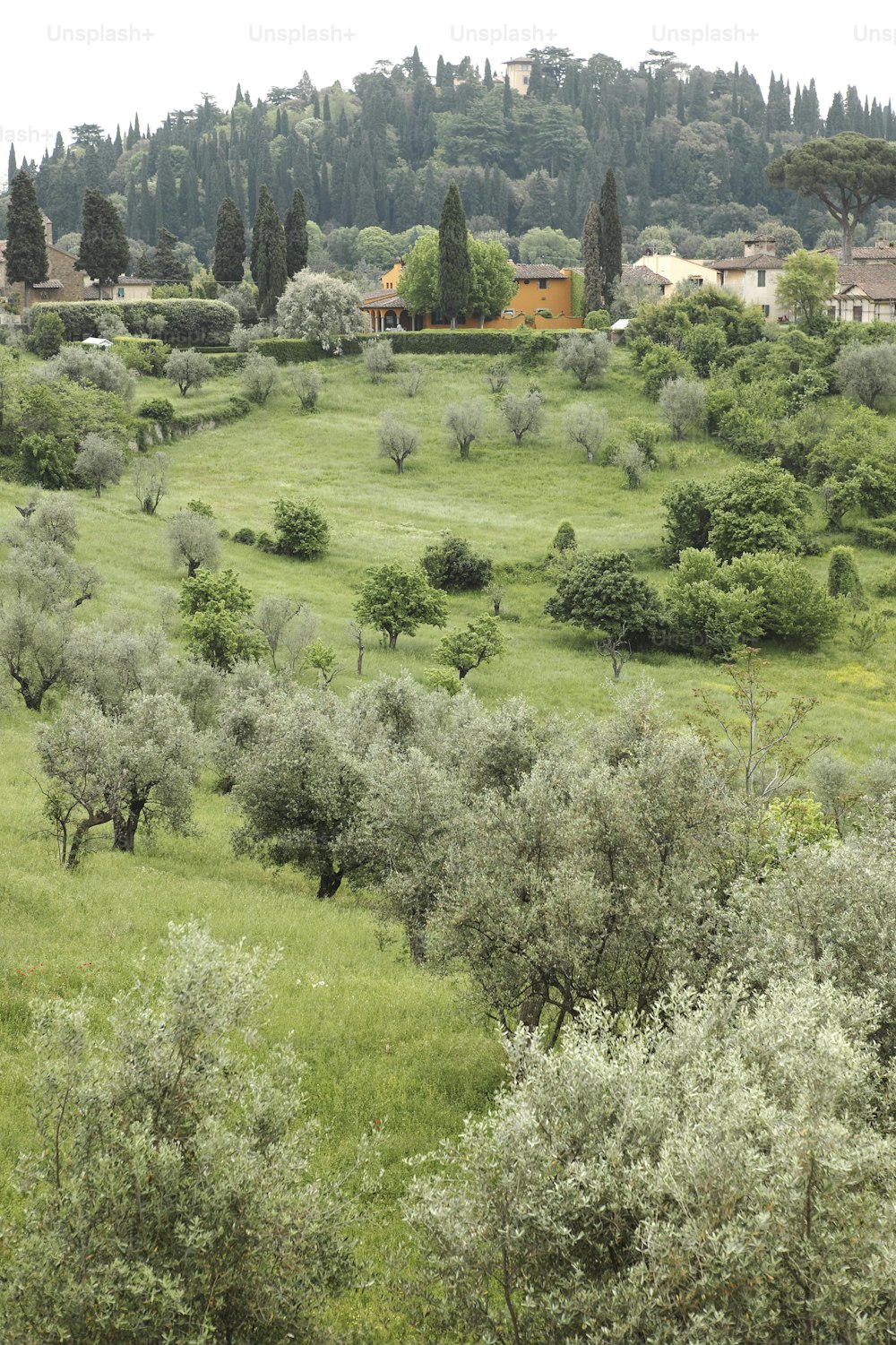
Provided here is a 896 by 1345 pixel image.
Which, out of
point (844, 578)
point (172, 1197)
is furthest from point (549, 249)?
point (172, 1197)

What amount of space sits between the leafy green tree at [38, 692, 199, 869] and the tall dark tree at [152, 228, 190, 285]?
102 metres

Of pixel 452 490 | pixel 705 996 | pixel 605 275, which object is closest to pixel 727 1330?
pixel 705 996

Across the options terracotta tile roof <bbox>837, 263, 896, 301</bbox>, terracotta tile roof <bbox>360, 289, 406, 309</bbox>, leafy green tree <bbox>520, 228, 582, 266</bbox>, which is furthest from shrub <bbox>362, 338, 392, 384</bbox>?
leafy green tree <bbox>520, 228, 582, 266</bbox>

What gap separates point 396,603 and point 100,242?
226 ft

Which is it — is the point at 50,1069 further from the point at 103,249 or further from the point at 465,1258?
the point at 103,249

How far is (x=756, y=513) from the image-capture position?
65250 mm

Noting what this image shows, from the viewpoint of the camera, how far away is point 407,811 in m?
22.4

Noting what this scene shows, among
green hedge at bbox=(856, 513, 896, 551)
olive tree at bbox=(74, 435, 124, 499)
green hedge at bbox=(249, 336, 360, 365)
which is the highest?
green hedge at bbox=(249, 336, 360, 365)

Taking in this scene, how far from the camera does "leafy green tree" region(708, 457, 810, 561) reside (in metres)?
63.6

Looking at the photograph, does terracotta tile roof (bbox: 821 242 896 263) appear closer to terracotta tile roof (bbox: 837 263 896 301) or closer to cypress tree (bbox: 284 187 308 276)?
terracotta tile roof (bbox: 837 263 896 301)

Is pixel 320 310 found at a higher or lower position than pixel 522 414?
higher

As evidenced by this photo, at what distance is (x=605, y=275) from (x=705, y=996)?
10193 cm

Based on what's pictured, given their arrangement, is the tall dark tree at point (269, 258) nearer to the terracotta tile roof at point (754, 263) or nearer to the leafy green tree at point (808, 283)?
the terracotta tile roof at point (754, 263)

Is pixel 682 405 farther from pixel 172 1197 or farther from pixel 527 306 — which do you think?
pixel 172 1197
